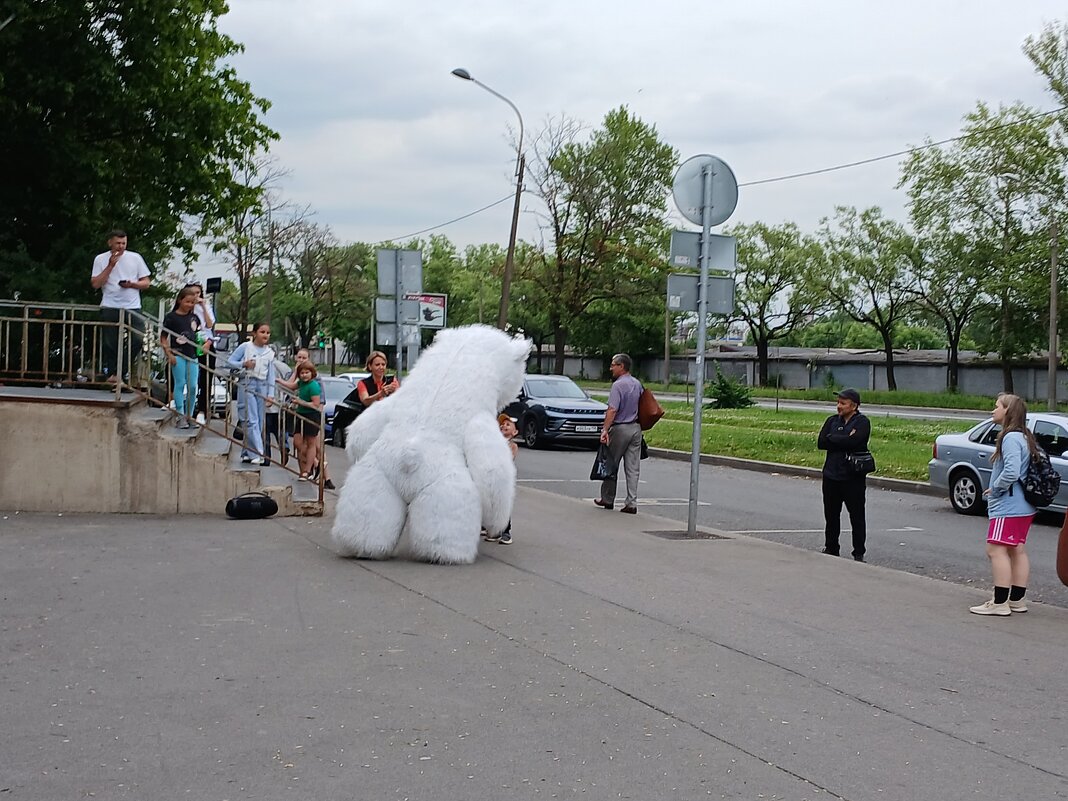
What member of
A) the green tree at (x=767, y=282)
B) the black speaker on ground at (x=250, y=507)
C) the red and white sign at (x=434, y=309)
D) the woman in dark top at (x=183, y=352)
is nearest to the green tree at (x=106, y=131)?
the red and white sign at (x=434, y=309)

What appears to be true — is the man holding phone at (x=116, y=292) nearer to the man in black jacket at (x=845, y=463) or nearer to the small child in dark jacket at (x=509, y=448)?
the small child in dark jacket at (x=509, y=448)

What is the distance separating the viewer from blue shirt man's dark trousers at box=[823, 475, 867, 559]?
36.0ft

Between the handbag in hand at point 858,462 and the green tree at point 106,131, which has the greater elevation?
the green tree at point 106,131

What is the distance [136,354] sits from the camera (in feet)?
41.3

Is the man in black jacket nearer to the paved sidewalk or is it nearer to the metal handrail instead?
the paved sidewalk

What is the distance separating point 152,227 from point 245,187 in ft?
8.27

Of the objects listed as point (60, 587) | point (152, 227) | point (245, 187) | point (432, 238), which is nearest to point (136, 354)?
point (60, 587)

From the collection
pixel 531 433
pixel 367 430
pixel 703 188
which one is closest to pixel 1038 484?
pixel 703 188

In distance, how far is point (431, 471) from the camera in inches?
376

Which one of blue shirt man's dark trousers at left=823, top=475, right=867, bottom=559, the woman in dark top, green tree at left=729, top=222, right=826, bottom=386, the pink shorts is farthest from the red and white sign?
green tree at left=729, top=222, right=826, bottom=386

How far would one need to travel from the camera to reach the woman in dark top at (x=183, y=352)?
1312 cm

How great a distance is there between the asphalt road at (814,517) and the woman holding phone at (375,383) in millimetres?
3618

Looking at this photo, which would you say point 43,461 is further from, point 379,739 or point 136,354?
point 379,739

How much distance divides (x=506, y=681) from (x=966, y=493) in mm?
11088
